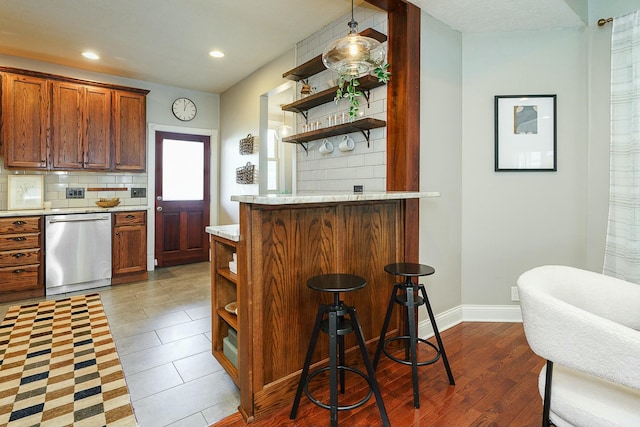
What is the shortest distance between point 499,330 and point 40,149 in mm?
5319

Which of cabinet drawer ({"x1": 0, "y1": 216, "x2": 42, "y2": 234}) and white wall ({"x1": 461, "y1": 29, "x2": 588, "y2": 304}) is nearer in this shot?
white wall ({"x1": 461, "y1": 29, "x2": 588, "y2": 304})

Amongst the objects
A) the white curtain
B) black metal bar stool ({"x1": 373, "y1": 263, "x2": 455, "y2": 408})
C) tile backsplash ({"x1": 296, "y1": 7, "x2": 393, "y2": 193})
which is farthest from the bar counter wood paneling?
the white curtain

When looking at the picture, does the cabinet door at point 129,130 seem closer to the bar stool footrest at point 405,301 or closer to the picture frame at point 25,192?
the picture frame at point 25,192

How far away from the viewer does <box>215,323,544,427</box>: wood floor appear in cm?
170

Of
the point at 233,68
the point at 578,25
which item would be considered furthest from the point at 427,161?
the point at 233,68

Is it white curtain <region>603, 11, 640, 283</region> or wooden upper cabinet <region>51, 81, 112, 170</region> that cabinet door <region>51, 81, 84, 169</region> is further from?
white curtain <region>603, 11, 640, 283</region>

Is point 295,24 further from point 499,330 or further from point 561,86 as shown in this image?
point 499,330

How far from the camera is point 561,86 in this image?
285cm

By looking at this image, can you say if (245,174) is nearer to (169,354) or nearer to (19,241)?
(19,241)

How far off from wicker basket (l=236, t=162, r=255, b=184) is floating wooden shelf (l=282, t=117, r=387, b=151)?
1.29 m

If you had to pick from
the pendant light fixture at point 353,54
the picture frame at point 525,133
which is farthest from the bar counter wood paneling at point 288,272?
the picture frame at point 525,133

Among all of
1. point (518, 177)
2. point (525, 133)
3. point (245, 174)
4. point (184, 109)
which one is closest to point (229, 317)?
point (518, 177)

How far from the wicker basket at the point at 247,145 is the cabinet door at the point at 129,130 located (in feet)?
4.44

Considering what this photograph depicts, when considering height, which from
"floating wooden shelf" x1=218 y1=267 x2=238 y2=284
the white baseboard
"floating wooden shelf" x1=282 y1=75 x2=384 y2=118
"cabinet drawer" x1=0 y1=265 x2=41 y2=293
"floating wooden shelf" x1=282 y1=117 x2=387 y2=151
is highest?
"floating wooden shelf" x1=282 y1=75 x2=384 y2=118
